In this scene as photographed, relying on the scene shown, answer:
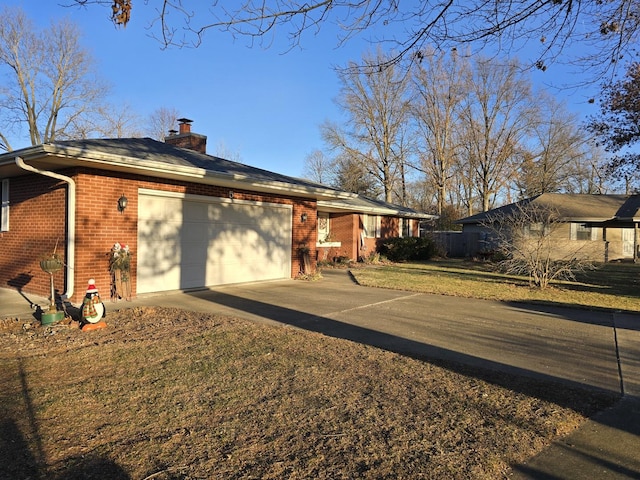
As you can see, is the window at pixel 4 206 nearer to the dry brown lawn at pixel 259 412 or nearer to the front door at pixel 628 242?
the dry brown lawn at pixel 259 412

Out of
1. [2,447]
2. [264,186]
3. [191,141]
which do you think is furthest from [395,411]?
[191,141]

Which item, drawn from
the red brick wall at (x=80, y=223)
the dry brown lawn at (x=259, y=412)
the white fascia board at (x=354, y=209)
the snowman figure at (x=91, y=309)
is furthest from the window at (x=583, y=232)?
the snowman figure at (x=91, y=309)

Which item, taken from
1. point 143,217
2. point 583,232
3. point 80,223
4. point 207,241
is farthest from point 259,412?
point 583,232

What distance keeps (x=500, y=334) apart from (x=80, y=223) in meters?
7.88

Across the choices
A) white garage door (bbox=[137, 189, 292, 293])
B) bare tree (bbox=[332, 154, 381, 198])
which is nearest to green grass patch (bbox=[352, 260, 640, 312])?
white garage door (bbox=[137, 189, 292, 293])

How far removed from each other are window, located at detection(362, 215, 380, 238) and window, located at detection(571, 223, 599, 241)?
12897 millimetres

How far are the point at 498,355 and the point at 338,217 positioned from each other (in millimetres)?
14964

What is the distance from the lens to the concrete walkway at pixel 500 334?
3.36 metres

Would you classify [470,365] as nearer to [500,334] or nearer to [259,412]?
[500,334]

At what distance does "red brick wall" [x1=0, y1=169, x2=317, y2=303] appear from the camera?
28.5ft

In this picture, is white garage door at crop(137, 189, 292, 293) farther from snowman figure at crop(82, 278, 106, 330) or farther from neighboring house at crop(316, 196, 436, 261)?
neighboring house at crop(316, 196, 436, 261)

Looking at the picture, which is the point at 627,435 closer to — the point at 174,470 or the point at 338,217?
the point at 174,470

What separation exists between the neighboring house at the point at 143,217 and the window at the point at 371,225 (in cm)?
762

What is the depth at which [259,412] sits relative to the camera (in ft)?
12.8
